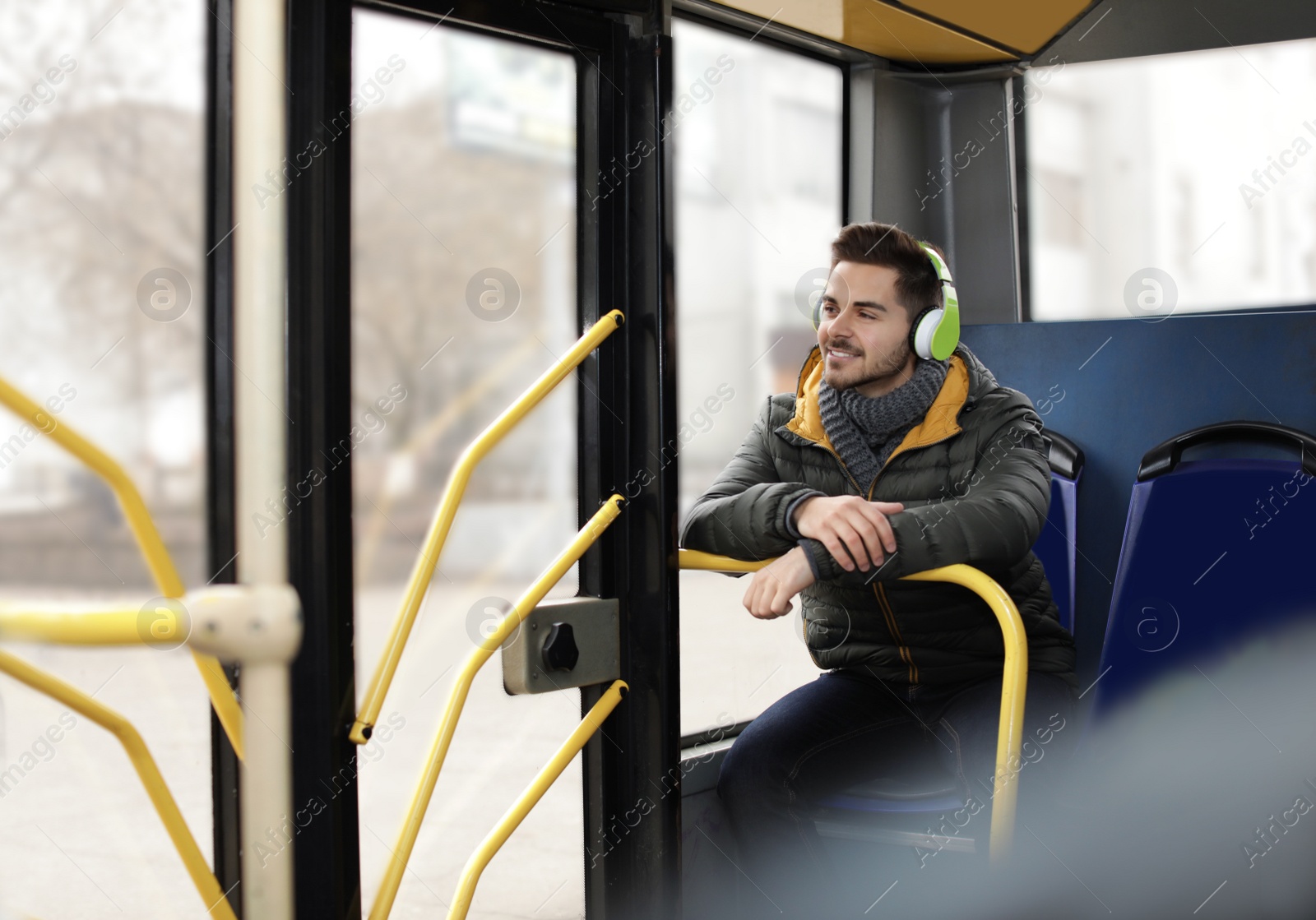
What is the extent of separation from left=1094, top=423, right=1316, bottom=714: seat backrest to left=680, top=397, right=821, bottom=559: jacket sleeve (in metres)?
0.73

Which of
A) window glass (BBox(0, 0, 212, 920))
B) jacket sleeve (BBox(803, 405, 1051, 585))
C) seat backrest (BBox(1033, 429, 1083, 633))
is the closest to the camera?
window glass (BBox(0, 0, 212, 920))

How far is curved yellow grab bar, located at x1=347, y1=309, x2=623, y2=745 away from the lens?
1.38 m

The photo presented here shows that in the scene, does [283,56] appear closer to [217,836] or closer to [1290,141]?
[217,836]

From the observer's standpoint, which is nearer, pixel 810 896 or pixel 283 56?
pixel 283 56

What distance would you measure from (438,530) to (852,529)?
2.31 ft

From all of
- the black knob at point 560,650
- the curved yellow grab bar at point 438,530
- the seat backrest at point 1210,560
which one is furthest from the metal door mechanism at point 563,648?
the seat backrest at point 1210,560

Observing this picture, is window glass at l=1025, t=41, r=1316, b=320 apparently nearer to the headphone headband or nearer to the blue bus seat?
the blue bus seat

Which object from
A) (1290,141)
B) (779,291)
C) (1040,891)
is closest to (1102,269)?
(1290,141)

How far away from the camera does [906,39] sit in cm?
273

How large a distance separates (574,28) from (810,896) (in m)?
1.47

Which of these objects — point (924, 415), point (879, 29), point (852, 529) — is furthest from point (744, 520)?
point (879, 29)

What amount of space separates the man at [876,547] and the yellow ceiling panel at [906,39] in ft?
2.13

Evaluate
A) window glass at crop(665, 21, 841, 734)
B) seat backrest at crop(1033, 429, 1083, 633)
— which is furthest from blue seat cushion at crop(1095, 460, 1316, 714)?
window glass at crop(665, 21, 841, 734)

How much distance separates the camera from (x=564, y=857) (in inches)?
107
